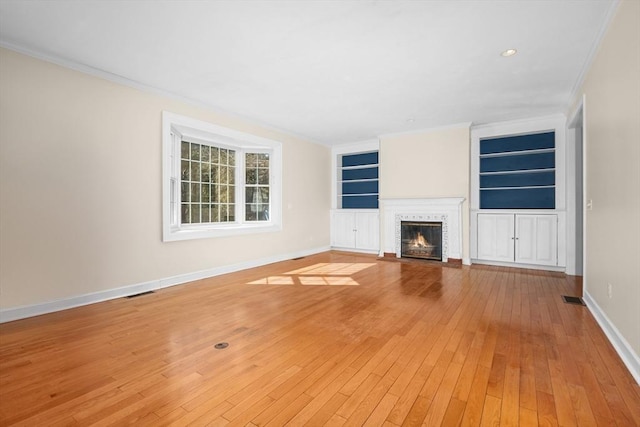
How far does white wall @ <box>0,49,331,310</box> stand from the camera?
3000mm

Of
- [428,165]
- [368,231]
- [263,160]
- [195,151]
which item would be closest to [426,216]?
[428,165]

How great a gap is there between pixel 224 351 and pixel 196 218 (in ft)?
10.4

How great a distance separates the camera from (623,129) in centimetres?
229

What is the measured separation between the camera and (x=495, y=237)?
574 cm

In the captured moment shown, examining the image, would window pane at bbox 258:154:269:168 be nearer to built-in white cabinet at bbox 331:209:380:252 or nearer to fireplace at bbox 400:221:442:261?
built-in white cabinet at bbox 331:209:380:252

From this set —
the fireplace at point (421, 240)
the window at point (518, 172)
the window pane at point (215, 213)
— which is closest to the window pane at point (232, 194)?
the window pane at point (215, 213)

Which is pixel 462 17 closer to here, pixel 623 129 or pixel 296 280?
pixel 623 129

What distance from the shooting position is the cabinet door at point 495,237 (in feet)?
18.3

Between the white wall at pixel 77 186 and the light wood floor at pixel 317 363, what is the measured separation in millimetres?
471

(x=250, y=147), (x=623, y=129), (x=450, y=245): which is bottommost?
(x=450, y=245)

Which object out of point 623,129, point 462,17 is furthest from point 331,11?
point 623,129

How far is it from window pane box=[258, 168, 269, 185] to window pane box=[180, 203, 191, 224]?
160cm

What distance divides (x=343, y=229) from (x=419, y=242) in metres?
1.98

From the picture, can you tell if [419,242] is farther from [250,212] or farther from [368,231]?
[250,212]
